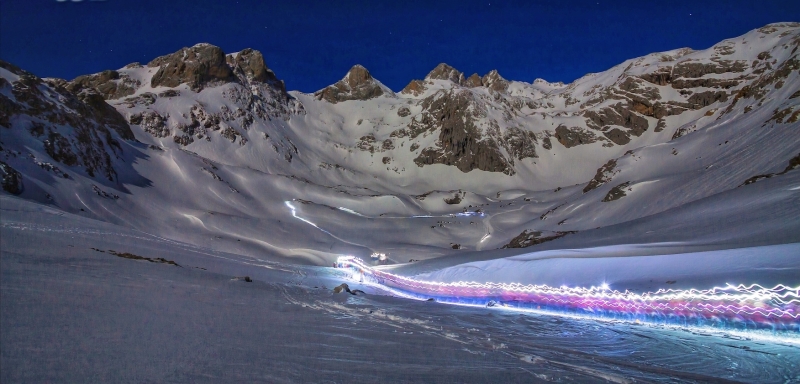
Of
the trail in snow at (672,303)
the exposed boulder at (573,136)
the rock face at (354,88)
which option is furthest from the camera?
the rock face at (354,88)

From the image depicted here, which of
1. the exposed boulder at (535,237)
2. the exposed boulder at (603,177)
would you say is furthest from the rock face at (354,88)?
the exposed boulder at (535,237)

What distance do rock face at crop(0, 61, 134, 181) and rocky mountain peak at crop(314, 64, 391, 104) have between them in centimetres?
Result: 12162

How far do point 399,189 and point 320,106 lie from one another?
60.4 metres

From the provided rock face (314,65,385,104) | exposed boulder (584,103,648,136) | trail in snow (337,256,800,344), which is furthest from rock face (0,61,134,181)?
exposed boulder (584,103,648,136)

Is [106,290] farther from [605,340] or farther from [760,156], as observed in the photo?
[760,156]

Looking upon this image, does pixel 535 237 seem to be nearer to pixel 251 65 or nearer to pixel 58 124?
pixel 58 124

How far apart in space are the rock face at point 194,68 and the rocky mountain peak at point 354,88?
45.7 meters

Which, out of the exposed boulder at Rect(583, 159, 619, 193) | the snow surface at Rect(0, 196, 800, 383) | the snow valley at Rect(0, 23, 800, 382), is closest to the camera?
the snow surface at Rect(0, 196, 800, 383)

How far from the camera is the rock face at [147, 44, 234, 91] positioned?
131 m

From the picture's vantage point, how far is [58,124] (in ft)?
156

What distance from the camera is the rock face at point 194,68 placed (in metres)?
131

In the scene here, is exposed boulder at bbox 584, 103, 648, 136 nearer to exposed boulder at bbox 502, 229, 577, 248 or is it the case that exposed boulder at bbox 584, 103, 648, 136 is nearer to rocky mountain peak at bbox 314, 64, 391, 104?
rocky mountain peak at bbox 314, 64, 391, 104

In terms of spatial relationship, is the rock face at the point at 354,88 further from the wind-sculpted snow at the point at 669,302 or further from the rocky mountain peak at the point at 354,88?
the wind-sculpted snow at the point at 669,302

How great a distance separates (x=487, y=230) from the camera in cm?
7131
